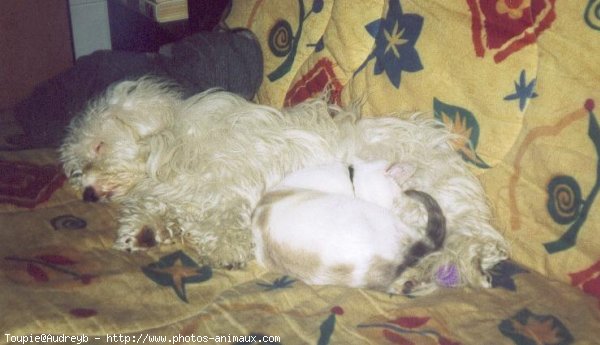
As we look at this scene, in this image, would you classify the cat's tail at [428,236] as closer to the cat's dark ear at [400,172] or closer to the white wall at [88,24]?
the cat's dark ear at [400,172]

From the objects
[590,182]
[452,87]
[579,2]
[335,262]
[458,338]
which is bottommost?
[458,338]

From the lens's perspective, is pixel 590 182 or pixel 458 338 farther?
pixel 590 182

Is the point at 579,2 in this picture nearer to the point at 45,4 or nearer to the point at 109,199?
the point at 109,199

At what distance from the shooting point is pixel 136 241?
192cm

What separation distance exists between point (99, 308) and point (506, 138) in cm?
135

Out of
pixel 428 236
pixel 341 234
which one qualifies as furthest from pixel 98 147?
pixel 428 236

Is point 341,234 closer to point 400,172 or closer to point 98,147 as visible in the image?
point 400,172

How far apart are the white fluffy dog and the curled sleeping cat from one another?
0.39 feet

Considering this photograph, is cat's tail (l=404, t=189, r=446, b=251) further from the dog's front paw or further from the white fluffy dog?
the dog's front paw

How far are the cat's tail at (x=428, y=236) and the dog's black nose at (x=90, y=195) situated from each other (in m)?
1.21

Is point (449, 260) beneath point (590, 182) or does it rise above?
beneath

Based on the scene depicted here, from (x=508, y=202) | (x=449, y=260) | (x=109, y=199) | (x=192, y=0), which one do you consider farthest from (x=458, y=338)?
(x=192, y=0)

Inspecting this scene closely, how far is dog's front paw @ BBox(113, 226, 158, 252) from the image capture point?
6.25 ft

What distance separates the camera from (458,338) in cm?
147
